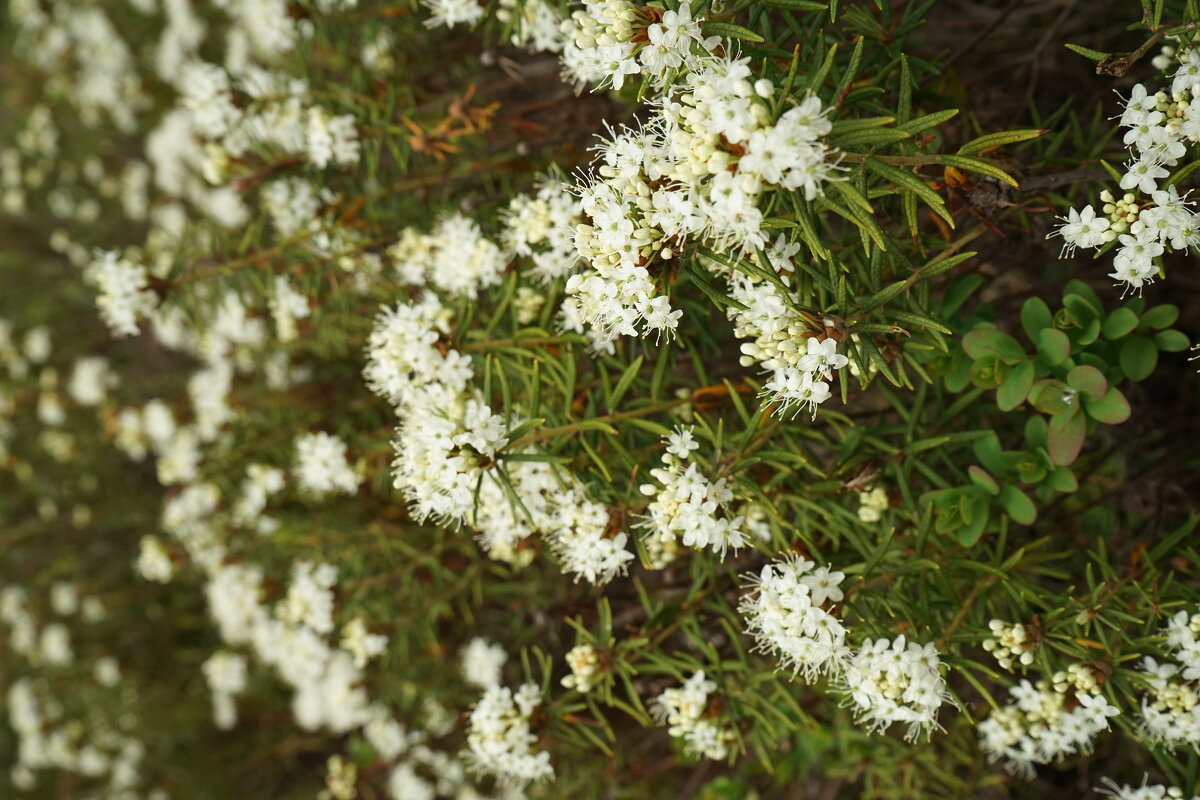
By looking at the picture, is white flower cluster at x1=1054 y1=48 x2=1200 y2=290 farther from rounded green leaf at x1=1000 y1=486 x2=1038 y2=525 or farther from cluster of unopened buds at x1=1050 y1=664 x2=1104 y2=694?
cluster of unopened buds at x1=1050 y1=664 x2=1104 y2=694

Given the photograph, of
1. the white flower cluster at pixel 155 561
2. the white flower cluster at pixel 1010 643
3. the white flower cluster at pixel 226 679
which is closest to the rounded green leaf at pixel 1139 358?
the white flower cluster at pixel 1010 643

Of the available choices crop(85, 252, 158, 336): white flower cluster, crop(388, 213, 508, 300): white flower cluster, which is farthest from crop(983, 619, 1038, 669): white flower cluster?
crop(85, 252, 158, 336): white flower cluster

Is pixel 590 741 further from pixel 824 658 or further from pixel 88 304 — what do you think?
pixel 88 304

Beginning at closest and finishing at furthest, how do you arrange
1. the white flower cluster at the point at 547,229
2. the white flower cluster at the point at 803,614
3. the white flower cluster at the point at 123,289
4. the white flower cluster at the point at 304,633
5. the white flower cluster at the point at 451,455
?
the white flower cluster at the point at 803,614, the white flower cluster at the point at 451,455, the white flower cluster at the point at 547,229, the white flower cluster at the point at 123,289, the white flower cluster at the point at 304,633

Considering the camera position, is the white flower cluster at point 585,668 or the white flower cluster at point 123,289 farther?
the white flower cluster at point 123,289

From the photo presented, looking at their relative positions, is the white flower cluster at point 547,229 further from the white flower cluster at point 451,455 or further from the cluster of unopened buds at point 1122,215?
the cluster of unopened buds at point 1122,215

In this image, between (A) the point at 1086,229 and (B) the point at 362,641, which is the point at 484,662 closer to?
(B) the point at 362,641
